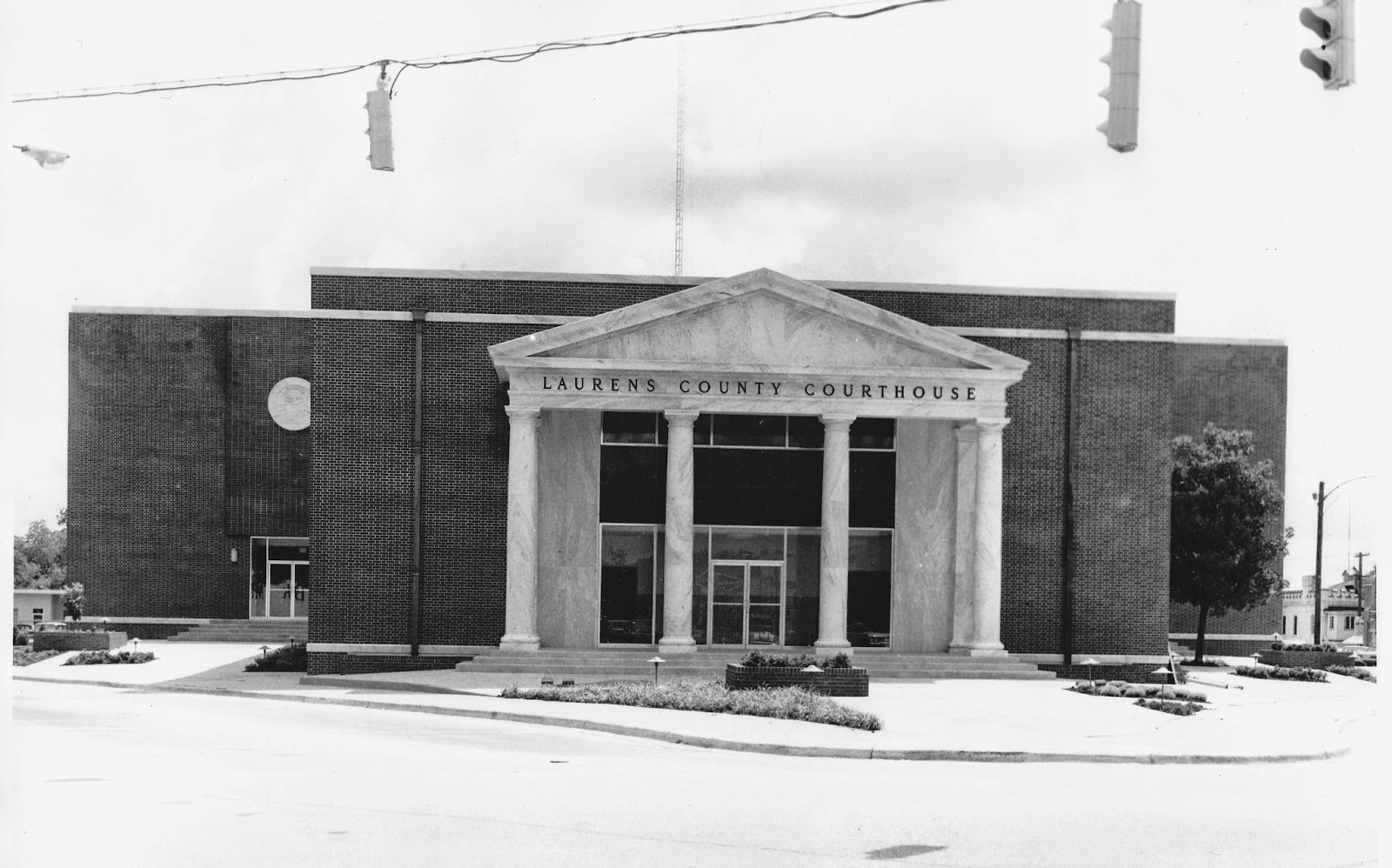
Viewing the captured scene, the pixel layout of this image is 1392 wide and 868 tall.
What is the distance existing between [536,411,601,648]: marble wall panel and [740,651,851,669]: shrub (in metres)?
7.36

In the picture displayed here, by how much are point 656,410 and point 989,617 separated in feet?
29.6

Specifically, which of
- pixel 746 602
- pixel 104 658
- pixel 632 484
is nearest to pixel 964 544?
pixel 746 602

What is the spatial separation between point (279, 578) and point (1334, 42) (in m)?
47.2

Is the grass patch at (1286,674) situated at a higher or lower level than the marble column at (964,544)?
lower

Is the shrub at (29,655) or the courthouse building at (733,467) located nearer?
the courthouse building at (733,467)

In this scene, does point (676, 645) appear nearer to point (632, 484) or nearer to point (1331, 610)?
point (632, 484)

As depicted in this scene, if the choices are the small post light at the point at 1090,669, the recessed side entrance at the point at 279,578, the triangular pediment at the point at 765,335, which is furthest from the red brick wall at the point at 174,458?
the small post light at the point at 1090,669

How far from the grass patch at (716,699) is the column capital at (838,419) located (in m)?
7.38

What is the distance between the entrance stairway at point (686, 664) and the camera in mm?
34062

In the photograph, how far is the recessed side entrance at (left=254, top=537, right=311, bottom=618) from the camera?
172 ft

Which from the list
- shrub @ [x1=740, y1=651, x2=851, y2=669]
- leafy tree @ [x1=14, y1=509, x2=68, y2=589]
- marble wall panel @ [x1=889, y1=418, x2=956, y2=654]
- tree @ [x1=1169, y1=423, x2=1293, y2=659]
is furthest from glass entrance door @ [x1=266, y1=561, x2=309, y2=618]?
leafy tree @ [x1=14, y1=509, x2=68, y2=589]

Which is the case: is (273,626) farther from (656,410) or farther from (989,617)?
(989,617)

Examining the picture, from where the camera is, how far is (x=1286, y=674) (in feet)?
132

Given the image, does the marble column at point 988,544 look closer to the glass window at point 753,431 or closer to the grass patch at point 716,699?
the glass window at point 753,431
